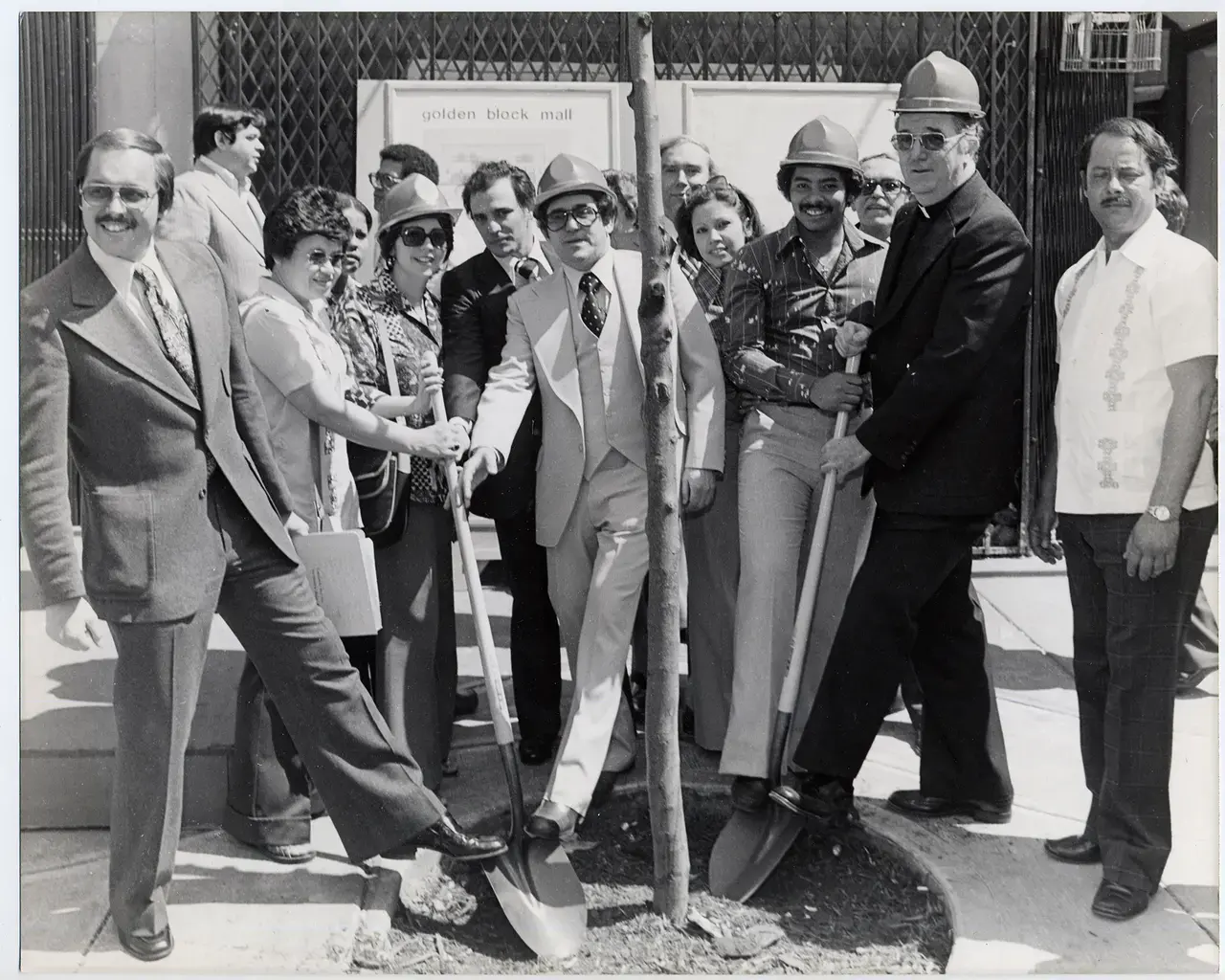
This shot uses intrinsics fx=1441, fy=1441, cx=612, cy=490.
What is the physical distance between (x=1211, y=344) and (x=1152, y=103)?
1180 mm

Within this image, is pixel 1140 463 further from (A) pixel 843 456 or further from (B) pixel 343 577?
(B) pixel 343 577

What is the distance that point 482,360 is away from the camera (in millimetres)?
4672

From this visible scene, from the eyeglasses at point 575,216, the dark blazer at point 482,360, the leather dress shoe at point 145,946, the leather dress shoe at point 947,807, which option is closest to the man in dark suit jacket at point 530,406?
the dark blazer at point 482,360

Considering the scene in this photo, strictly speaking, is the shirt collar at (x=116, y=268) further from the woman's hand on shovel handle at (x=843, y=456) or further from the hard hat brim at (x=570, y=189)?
the woman's hand on shovel handle at (x=843, y=456)

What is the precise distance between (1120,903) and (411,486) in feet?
A: 7.64

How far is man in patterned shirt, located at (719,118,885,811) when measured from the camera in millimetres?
4359

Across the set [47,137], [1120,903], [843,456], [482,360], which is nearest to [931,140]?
[843,456]

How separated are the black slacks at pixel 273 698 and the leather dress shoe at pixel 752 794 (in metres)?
0.92

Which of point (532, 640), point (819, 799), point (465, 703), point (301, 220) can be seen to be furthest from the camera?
point (465, 703)

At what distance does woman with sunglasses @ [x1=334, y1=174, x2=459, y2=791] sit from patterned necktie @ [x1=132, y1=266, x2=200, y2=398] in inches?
27.4

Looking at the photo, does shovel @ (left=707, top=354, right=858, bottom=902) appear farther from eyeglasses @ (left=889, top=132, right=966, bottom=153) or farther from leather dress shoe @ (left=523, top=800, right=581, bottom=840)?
eyeglasses @ (left=889, top=132, right=966, bottom=153)

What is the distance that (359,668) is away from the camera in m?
4.49

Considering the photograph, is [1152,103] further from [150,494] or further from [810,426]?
[150,494]

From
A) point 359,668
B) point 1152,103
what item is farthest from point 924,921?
point 1152,103
